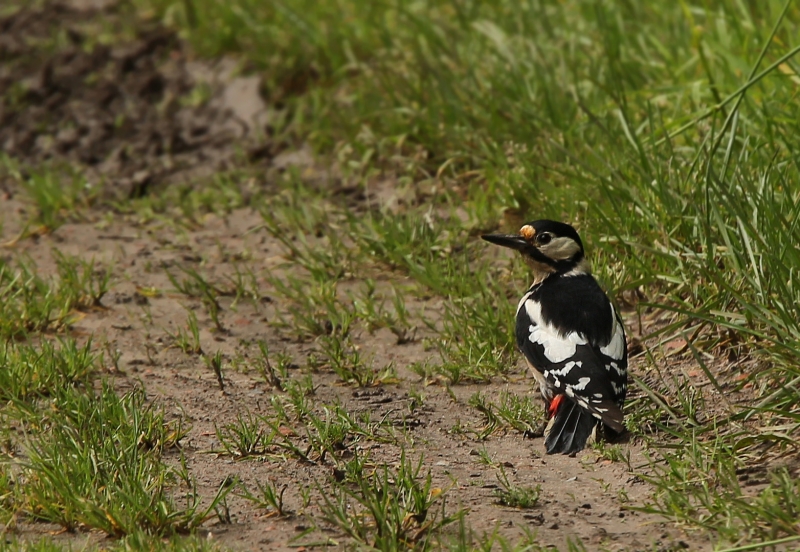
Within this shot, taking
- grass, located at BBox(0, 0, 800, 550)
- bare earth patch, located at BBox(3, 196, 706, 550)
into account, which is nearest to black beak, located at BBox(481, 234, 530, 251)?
grass, located at BBox(0, 0, 800, 550)

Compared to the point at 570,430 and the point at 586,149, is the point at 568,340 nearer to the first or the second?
the point at 570,430

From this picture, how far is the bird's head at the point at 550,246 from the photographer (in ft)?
16.1

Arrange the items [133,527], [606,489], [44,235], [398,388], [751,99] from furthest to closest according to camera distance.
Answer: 1. [44,235]
2. [751,99]
3. [398,388]
4. [606,489]
5. [133,527]

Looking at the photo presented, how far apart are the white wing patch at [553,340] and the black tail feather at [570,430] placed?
20cm

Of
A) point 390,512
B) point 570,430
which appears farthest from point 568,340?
point 390,512

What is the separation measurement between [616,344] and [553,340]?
25 centimetres

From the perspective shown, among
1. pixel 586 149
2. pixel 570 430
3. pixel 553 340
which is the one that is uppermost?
pixel 586 149

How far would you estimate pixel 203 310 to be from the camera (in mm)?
5699

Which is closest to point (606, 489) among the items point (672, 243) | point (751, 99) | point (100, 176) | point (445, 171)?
point (672, 243)

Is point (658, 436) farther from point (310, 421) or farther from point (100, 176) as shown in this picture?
point (100, 176)

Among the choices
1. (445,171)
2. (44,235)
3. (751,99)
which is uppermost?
(751,99)

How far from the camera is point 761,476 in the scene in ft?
12.4

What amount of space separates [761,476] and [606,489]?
1.70 feet

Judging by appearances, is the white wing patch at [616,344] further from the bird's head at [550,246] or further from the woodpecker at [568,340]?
the bird's head at [550,246]
